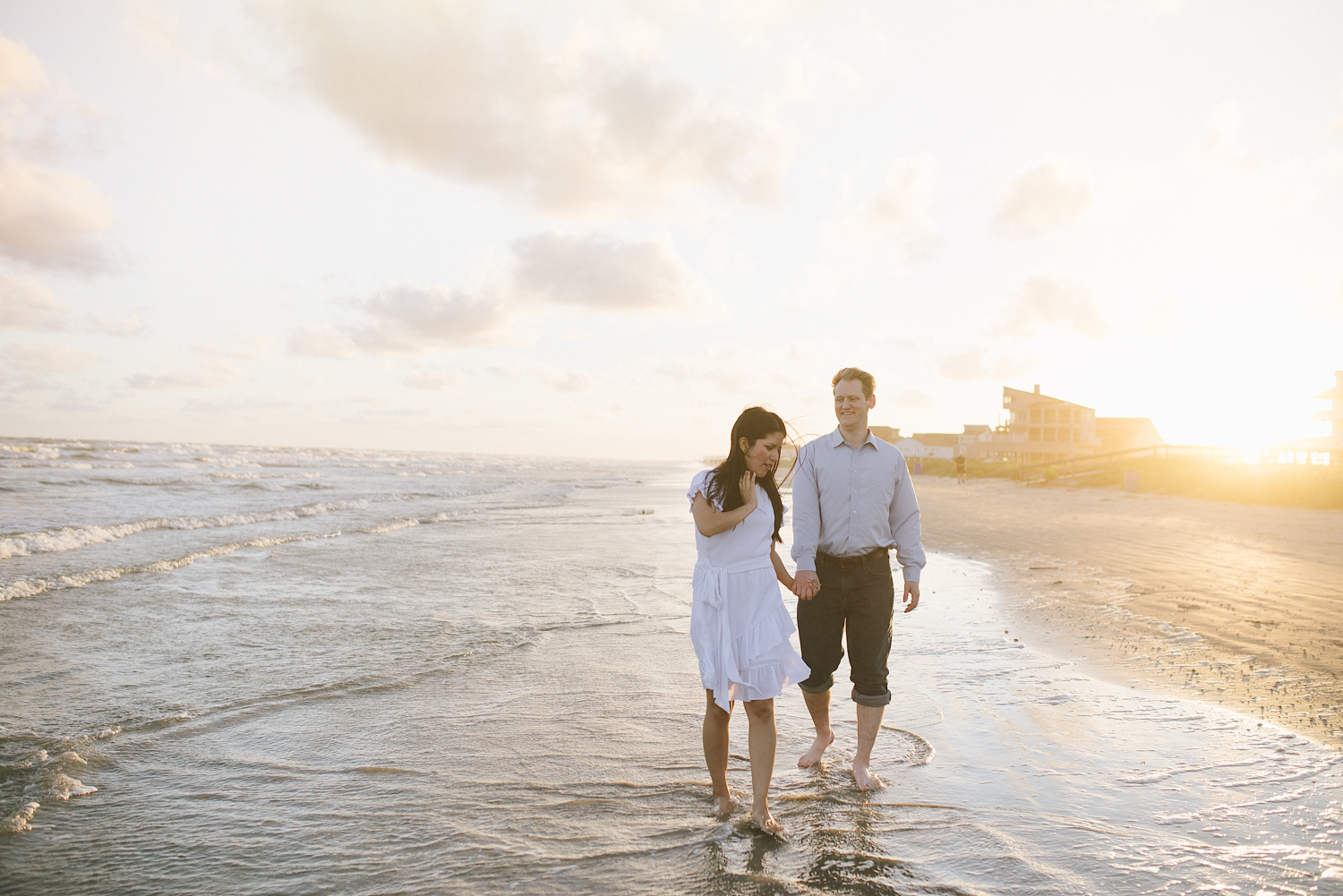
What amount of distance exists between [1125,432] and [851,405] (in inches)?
2998

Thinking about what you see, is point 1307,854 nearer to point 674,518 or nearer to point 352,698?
point 352,698

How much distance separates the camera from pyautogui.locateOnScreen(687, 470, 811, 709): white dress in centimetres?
316

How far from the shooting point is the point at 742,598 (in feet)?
10.5

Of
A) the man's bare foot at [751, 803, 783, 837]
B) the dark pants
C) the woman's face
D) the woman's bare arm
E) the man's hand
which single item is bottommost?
the man's bare foot at [751, 803, 783, 837]

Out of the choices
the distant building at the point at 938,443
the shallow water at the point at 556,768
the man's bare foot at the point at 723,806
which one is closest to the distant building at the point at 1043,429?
the distant building at the point at 938,443

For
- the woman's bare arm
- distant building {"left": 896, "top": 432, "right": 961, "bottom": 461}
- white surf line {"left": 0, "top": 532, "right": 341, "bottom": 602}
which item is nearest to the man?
the woman's bare arm

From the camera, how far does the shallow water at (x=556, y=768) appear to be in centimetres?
291

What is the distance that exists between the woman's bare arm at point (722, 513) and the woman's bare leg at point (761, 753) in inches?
31.7

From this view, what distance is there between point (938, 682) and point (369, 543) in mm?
11693

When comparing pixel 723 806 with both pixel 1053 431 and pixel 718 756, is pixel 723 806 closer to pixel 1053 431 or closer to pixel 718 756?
pixel 718 756

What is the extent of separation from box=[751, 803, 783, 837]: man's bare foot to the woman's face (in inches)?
58.3

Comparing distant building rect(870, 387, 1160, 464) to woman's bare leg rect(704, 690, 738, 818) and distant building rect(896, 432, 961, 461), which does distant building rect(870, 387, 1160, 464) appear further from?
woman's bare leg rect(704, 690, 738, 818)

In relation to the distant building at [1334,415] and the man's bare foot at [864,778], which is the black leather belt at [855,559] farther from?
the distant building at [1334,415]

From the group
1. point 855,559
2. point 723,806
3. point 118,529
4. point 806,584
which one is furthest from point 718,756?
point 118,529
